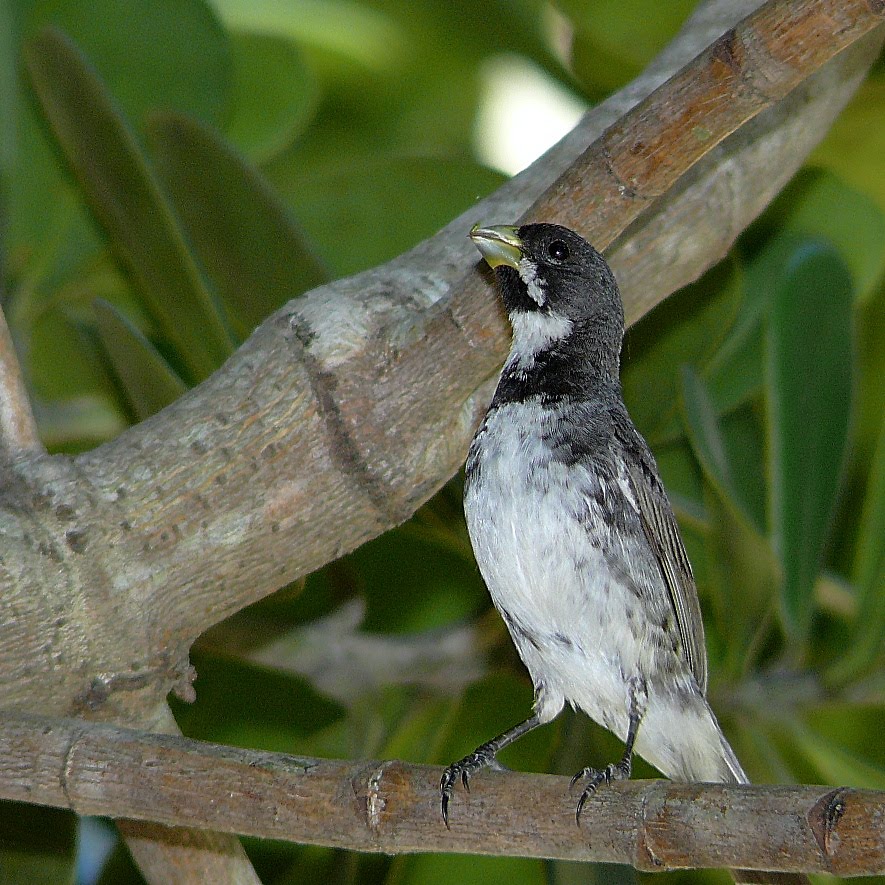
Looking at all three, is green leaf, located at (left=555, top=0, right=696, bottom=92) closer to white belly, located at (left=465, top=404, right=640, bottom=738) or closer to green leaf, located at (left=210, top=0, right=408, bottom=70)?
green leaf, located at (left=210, top=0, right=408, bottom=70)

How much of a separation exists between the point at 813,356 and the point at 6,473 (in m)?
1.65

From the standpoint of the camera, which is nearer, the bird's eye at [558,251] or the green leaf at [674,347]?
the bird's eye at [558,251]

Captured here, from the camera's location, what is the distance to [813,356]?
2664 millimetres

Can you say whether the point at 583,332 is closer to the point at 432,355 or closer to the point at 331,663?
the point at 432,355

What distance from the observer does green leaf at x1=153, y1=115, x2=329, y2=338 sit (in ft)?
8.43

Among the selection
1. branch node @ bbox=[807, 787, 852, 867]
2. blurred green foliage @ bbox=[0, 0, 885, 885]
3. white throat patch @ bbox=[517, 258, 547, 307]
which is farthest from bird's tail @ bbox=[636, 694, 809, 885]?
branch node @ bbox=[807, 787, 852, 867]

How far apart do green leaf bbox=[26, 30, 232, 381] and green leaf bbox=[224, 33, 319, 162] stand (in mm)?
634

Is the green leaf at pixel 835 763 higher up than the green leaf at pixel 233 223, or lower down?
lower down

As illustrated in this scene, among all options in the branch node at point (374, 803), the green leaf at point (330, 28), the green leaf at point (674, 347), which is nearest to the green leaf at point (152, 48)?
the green leaf at point (330, 28)

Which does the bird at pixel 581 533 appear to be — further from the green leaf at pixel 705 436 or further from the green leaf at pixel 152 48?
the green leaf at pixel 152 48

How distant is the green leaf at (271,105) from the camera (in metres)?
3.24

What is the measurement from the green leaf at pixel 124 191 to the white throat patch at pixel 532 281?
0.64 metres

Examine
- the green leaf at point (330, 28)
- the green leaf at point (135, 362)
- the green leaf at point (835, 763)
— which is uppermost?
the green leaf at point (330, 28)

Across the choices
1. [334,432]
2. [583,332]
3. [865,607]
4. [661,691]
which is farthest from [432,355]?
[865,607]
